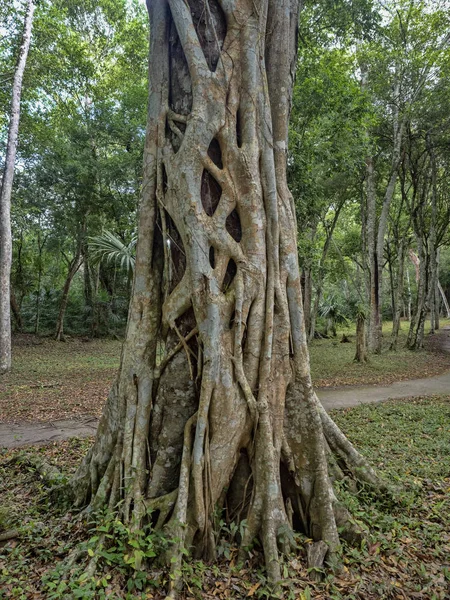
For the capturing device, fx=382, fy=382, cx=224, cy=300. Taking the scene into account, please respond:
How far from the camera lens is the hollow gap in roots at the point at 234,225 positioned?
3172mm

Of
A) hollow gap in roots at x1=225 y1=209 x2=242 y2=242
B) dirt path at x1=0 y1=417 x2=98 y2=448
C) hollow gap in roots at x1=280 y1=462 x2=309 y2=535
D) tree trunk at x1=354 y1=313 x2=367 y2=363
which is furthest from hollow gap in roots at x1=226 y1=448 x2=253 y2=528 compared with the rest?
tree trunk at x1=354 y1=313 x2=367 y2=363

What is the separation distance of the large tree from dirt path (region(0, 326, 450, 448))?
7.97 ft

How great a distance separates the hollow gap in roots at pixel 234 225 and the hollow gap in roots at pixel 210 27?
1233 millimetres

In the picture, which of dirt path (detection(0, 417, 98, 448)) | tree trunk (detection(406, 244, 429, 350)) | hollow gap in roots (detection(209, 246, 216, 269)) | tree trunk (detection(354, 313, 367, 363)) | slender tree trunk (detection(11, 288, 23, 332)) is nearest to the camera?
hollow gap in roots (detection(209, 246, 216, 269))

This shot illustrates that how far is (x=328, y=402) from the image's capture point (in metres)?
7.31

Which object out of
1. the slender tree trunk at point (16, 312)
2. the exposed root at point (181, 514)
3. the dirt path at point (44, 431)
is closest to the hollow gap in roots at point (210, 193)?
the exposed root at point (181, 514)

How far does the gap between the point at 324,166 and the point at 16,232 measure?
529 inches

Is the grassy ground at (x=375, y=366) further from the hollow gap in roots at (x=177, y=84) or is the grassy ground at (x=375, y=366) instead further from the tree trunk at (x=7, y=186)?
the tree trunk at (x=7, y=186)

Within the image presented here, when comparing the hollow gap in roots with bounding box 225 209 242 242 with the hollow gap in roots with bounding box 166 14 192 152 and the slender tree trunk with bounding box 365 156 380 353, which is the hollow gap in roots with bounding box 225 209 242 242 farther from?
the slender tree trunk with bounding box 365 156 380 353

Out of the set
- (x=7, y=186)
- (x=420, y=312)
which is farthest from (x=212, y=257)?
(x=420, y=312)

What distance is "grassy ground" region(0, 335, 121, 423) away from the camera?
21.7ft

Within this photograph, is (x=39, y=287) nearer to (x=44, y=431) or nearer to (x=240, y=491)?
(x=44, y=431)

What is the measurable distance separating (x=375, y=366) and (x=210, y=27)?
1062 centimetres

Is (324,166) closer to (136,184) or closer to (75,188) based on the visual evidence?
(136,184)
